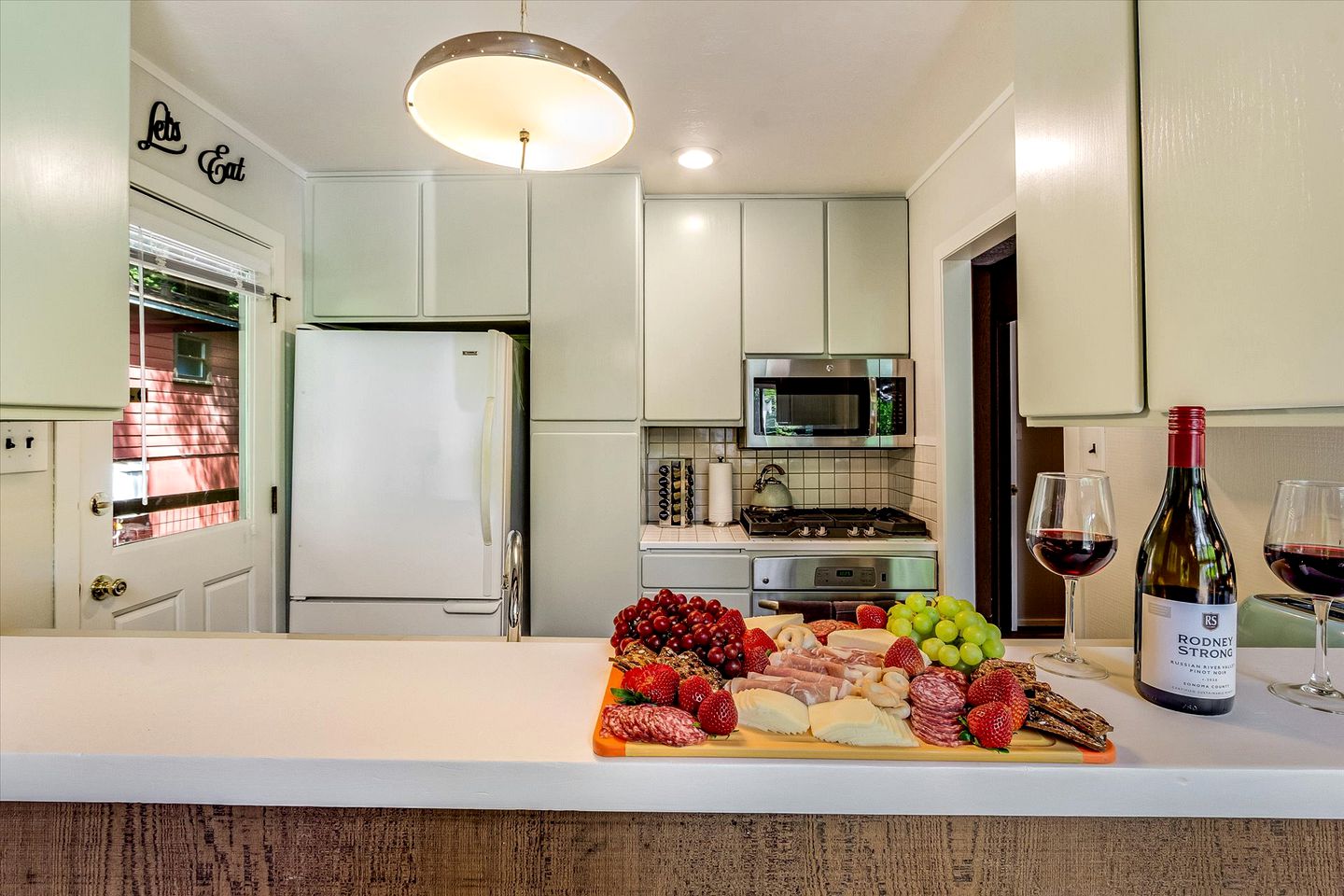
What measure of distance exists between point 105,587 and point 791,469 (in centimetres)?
256

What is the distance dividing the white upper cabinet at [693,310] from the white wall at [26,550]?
6.35ft

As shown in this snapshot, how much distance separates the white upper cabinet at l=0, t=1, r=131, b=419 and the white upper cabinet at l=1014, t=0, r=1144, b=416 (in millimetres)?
1371

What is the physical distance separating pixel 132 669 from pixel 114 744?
234mm

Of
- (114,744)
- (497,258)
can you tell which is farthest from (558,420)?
(114,744)

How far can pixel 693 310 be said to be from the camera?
9.34 ft

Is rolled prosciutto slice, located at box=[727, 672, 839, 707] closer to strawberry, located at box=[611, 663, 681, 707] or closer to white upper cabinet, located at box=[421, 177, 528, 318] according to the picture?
strawberry, located at box=[611, 663, 681, 707]

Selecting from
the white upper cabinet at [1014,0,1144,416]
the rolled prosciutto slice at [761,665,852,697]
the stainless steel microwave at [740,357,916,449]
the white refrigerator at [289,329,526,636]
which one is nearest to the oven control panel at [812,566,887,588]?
the stainless steel microwave at [740,357,916,449]

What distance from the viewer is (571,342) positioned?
8.59 ft

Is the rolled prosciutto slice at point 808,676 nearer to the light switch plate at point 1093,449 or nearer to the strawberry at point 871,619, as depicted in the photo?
the strawberry at point 871,619

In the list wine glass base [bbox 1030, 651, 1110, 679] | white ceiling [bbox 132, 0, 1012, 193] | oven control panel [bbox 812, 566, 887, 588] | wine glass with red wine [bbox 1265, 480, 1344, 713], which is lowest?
oven control panel [bbox 812, 566, 887, 588]

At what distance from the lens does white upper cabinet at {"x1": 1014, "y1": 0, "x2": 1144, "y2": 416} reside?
2.71 feet

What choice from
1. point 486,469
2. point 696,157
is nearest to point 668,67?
point 696,157

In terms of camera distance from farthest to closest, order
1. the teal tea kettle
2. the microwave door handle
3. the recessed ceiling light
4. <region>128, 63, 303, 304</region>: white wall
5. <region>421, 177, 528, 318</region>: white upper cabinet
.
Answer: the teal tea kettle → the microwave door handle → <region>421, 177, 528, 318</region>: white upper cabinet → the recessed ceiling light → <region>128, 63, 303, 304</region>: white wall

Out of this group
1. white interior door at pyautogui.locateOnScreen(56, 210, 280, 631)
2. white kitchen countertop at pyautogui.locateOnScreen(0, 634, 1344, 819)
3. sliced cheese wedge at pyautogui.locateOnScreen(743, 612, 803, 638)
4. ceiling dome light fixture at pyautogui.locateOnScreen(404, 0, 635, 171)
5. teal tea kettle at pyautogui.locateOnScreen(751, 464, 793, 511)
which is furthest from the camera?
teal tea kettle at pyautogui.locateOnScreen(751, 464, 793, 511)
